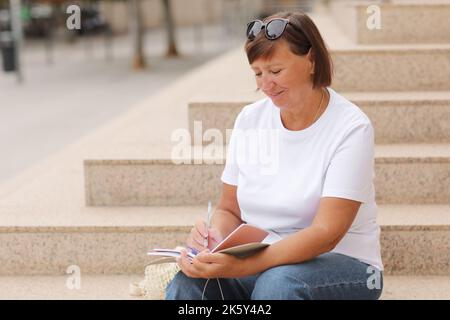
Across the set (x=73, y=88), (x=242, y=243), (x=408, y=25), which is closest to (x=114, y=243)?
(x=242, y=243)

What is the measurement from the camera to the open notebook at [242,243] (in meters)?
2.57

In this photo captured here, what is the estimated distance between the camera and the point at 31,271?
3598 millimetres

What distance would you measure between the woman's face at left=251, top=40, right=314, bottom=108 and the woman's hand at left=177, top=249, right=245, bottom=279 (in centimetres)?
53

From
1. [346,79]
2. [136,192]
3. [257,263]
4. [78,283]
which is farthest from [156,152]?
[257,263]

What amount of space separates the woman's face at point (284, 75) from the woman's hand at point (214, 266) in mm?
534

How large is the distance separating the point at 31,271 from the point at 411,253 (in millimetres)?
1674

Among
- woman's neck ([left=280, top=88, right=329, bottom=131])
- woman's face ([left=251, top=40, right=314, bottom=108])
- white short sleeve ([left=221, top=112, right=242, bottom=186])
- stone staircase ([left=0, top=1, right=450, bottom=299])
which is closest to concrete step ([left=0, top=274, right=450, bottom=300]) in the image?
A: stone staircase ([left=0, top=1, right=450, bottom=299])

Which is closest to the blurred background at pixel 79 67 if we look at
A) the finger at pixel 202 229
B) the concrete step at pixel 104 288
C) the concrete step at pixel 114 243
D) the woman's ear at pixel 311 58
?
the concrete step at pixel 114 243

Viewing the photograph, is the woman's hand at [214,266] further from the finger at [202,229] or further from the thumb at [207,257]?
the finger at [202,229]

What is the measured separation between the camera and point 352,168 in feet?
8.34

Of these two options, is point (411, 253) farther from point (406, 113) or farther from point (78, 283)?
point (78, 283)

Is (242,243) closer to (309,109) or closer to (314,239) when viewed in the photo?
(314,239)

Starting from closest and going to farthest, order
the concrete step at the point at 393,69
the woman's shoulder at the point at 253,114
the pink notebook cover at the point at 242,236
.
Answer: the pink notebook cover at the point at 242,236, the woman's shoulder at the point at 253,114, the concrete step at the point at 393,69

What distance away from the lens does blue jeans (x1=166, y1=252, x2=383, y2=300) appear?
99.3 inches
